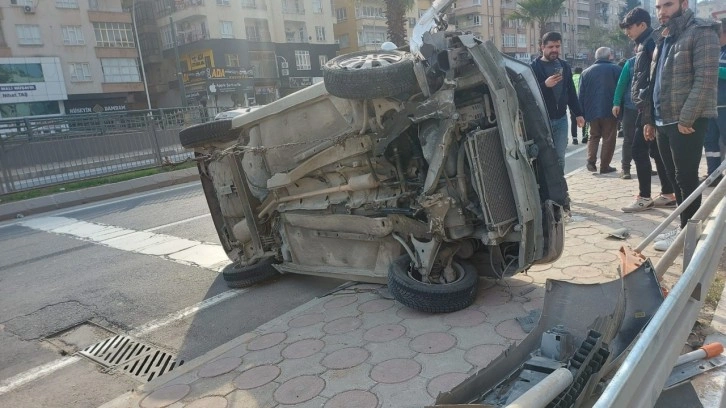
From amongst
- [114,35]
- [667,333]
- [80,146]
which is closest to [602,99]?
[667,333]

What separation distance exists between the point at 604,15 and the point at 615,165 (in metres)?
93.1

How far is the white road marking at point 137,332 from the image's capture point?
3.37 m

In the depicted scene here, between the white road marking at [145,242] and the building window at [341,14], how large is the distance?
53558 mm

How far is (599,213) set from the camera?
5656 mm

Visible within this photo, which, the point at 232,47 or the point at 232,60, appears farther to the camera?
the point at 232,60

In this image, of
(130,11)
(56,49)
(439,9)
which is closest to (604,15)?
(130,11)

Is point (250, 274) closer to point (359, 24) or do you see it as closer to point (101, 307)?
point (101, 307)

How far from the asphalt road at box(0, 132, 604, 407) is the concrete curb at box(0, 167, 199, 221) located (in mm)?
3464

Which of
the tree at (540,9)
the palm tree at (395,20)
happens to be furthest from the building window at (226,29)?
the tree at (540,9)

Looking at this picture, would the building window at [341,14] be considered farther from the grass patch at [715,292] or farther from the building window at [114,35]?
the grass patch at [715,292]

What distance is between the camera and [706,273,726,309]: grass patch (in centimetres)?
319

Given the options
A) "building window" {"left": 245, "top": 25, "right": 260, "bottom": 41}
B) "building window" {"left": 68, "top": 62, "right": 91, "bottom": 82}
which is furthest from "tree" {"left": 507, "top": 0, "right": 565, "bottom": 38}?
"building window" {"left": 68, "top": 62, "right": 91, "bottom": 82}

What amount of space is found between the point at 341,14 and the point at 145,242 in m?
56.2

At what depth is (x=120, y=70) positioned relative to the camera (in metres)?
44.8
